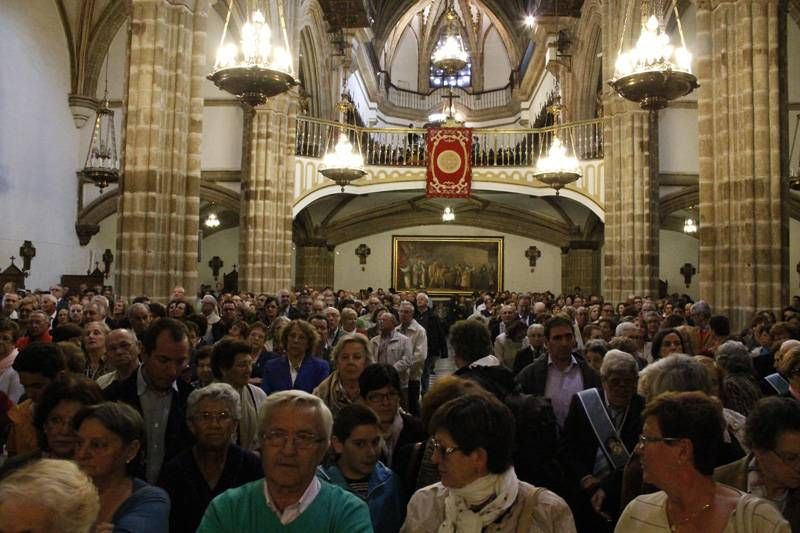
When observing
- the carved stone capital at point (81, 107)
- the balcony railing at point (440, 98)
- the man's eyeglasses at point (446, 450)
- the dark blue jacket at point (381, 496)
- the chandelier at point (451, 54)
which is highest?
the balcony railing at point (440, 98)

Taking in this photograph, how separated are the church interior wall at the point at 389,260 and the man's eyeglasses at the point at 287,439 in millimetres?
24937

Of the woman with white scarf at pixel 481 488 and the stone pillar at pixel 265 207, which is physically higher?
the stone pillar at pixel 265 207

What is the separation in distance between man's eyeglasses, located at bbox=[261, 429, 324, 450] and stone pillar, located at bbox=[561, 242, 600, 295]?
23.3 meters

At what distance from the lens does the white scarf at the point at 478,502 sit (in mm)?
2322

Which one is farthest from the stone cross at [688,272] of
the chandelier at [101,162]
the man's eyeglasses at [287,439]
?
the man's eyeglasses at [287,439]

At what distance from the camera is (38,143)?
56.7 feet

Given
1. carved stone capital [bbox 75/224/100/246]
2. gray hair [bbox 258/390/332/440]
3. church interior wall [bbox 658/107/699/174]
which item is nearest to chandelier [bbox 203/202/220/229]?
carved stone capital [bbox 75/224/100/246]

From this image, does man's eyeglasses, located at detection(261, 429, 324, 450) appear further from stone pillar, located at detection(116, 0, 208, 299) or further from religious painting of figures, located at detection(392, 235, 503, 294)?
religious painting of figures, located at detection(392, 235, 503, 294)

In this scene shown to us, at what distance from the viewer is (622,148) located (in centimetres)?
1598

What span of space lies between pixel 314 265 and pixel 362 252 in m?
1.87

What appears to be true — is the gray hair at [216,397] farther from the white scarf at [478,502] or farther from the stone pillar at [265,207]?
the stone pillar at [265,207]

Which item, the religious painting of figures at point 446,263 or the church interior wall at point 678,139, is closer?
the church interior wall at point 678,139

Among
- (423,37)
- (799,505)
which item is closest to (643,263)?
(799,505)

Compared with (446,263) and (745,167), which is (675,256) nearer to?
(446,263)
